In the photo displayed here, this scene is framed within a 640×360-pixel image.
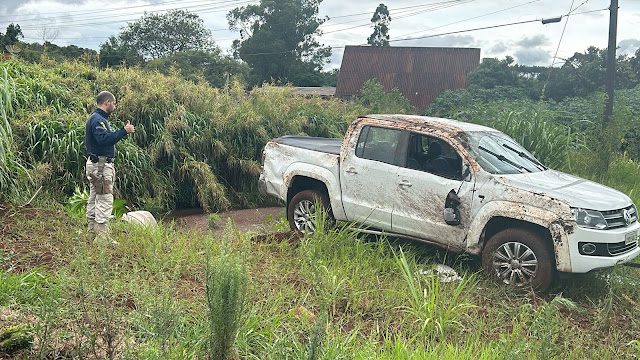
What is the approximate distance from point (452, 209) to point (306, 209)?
2.06 meters

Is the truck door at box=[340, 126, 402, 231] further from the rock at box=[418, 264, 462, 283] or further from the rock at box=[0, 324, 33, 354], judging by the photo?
the rock at box=[0, 324, 33, 354]

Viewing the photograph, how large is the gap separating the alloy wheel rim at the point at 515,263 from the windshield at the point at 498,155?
2.89ft

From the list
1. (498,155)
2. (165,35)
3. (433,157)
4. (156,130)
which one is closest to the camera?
(498,155)

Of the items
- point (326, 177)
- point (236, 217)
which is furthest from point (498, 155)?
point (236, 217)

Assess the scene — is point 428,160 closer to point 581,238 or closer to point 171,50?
point 581,238

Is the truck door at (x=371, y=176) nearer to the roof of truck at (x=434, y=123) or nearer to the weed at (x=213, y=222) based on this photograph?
the roof of truck at (x=434, y=123)

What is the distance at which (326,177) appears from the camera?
7.43m

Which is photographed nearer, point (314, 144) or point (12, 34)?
point (314, 144)

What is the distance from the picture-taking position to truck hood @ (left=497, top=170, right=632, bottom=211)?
5820 mm

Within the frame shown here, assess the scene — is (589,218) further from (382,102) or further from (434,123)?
(382,102)

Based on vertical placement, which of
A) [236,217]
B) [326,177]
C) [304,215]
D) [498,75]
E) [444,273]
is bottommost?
[236,217]

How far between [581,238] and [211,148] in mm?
8256

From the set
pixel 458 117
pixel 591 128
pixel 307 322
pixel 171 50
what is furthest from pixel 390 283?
pixel 171 50

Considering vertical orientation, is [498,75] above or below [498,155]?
above
